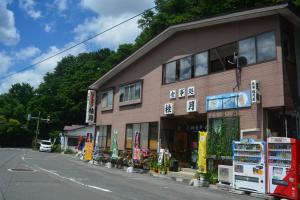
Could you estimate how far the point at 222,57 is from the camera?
707 inches

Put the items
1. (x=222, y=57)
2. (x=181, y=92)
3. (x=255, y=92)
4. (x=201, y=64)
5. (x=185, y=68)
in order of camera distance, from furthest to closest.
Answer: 1. (x=185, y=68)
2. (x=181, y=92)
3. (x=201, y=64)
4. (x=222, y=57)
5. (x=255, y=92)

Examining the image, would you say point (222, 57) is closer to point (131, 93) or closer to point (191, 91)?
point (191, 91)

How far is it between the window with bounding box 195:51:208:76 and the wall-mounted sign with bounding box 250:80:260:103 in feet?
12.5

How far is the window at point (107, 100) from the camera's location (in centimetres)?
2767

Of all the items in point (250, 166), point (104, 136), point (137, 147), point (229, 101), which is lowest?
point (250, 166)

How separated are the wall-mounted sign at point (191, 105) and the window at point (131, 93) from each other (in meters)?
5.63

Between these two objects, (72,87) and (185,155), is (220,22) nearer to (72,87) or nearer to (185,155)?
(185,155)

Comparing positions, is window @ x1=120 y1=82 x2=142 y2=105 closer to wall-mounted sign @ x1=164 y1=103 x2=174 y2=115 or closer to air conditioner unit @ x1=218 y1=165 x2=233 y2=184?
wall-mounted sign @ x1=164 y1=103 x2=174 y2=115

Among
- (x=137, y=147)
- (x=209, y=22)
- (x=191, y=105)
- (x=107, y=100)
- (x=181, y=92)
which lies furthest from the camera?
(x=107, y=100)

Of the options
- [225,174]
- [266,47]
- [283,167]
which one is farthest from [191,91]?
[283,167]

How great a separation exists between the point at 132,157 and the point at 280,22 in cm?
1258

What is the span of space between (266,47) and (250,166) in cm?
589

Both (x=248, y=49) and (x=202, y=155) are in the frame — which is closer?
(x=202, y=155)

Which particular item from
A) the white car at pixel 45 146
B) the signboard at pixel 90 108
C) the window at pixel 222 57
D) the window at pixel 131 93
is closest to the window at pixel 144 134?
the window at pixel 131 93
